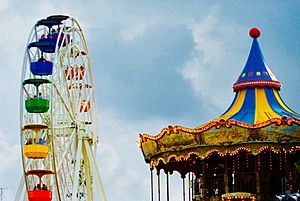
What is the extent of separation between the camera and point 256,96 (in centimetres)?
4684

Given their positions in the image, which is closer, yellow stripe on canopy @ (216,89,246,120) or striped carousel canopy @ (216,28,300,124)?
striped carousel canopy @ (216,28,300,124)

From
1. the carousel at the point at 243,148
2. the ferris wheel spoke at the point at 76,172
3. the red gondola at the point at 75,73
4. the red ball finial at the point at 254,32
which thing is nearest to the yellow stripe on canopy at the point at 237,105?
the carousel at the point at 243,148

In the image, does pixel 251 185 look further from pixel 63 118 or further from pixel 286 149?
pixel 63 118

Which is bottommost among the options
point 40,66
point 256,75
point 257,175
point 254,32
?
point 257,175

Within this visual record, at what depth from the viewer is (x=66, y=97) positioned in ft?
156

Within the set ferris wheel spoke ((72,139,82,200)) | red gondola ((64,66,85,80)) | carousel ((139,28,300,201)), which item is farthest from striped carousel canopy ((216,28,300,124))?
red gondola ((64,66,85,80))

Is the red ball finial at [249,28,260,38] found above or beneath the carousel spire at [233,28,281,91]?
above

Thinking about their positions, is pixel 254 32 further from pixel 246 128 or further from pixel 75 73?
pixel 75 73

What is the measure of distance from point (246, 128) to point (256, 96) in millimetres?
4027

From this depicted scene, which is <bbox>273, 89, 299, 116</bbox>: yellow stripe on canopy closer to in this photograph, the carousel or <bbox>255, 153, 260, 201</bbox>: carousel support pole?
the carousel

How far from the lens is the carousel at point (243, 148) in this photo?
4309 centimetres

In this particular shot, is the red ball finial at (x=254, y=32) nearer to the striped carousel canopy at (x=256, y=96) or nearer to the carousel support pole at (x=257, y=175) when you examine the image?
the striped carousel canopy at (x=256, y=96)

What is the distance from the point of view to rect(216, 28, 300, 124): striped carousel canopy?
4600 cm

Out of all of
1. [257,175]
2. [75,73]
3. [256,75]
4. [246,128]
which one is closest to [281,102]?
[256,75]
